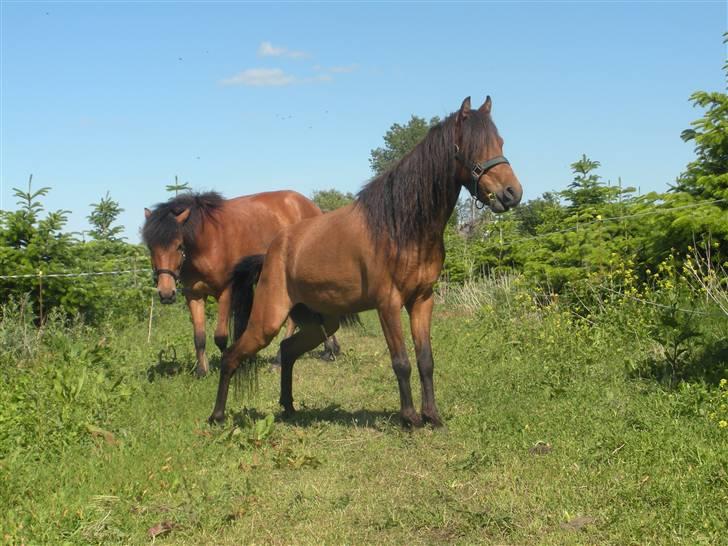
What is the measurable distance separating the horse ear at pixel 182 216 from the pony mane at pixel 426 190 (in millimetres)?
3495

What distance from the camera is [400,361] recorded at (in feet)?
20.7

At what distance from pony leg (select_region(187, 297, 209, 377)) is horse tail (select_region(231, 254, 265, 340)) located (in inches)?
85.5

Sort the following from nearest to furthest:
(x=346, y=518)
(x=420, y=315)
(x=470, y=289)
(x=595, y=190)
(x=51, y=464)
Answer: (x=346, y=518)
(x=51, y=464)
(x=420, y=315)
(x=595, y=190)
(x=470, y=289)

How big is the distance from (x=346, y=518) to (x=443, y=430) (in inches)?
72.3

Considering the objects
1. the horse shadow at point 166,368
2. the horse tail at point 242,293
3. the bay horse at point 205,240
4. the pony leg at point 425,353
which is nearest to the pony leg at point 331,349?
the bay horse at point 205,240

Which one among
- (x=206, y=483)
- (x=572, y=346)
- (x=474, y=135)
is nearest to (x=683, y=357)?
(x=572, y=346)

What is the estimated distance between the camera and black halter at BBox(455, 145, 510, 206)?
5902 mm

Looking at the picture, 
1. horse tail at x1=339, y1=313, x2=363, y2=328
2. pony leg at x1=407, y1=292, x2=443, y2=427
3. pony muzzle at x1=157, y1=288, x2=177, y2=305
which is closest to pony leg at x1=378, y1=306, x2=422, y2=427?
pony leg at x1=407, y1=292, x2=443, y2=427

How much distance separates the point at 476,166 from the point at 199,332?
16.5 feet

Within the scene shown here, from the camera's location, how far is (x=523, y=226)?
22797 mm

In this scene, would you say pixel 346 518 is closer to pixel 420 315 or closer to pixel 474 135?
pixel 420 315

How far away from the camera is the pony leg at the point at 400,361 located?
624cm

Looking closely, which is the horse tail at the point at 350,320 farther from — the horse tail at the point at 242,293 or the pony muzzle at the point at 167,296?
the pony muzzle at the point at 167,296

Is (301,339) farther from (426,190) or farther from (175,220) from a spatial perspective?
(175,220)
